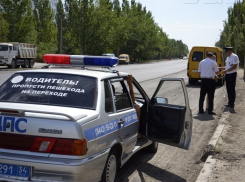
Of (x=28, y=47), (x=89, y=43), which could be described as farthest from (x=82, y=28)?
(x=28, y=47)

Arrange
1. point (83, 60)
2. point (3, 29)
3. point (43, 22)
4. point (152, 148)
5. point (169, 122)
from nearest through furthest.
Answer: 1. point (83, 60)
2. point (169, 122)
3. point (152, 148)
4. point (3, 29)
5. point (43, 22)

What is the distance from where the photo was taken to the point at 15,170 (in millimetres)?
3838

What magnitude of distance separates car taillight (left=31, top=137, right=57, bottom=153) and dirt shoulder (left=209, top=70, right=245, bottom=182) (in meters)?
2.48

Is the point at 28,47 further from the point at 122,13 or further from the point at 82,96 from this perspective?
the point at 122,13

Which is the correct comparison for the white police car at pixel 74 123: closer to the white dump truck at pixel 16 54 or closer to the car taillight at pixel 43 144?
the car taillight at pixel 43 144

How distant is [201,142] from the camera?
26.0ft

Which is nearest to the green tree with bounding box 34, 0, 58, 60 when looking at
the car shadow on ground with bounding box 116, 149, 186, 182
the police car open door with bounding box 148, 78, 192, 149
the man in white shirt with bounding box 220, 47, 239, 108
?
the man in white shirt with bounding box 220, 47, 239, 108

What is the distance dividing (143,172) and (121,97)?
4.08ft

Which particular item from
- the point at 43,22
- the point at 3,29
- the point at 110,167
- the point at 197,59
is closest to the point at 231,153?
the point at 110,167

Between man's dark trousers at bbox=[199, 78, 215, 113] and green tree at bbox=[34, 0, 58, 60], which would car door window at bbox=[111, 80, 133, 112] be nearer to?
man's dark trousers at bbox=[199, 78, 215, 113]

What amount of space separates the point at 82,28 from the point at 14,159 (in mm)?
64407

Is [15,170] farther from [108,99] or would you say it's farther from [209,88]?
[209,88]

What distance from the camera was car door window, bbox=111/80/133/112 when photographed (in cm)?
505

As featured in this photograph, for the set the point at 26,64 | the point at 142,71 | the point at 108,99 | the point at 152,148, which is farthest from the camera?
the point at 26,64
